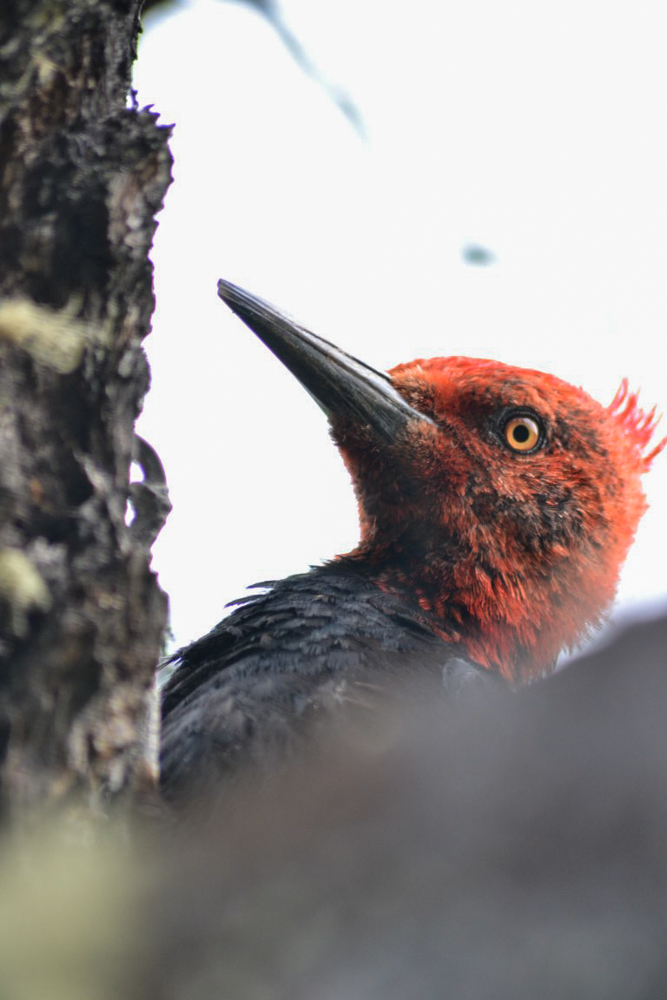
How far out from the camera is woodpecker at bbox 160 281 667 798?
122 inches

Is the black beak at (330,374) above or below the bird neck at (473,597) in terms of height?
above

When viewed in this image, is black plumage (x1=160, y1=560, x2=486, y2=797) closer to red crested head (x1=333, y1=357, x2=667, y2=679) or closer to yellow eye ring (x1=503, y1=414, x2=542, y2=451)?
red crested head (x1=333, y1=357, x2=667, y2=679)

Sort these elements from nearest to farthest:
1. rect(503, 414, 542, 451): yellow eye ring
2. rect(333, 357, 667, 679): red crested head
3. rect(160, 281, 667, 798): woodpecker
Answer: rect(160, 281, 667, 798): woodpecker
rect(333, 357, 667, 679): red crested head
rect(503, 414, 542, 451): yellow eye ring

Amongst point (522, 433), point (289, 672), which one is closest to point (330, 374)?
point (522, 433)

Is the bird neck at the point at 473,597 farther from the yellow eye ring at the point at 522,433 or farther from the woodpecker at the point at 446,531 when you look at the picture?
the yellow eye ring at the point at 522,433

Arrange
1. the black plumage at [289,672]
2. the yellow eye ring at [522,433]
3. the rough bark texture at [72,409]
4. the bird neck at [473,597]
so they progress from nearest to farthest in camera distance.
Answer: the rough bark texture at [72,409], the black plumage at [289,672], the bird neck at [473,597], the yellow eye ring at [522,433]

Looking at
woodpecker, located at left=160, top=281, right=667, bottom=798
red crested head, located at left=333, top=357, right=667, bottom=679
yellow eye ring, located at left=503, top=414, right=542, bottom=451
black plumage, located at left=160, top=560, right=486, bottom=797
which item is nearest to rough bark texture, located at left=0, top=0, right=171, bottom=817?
black plumage, located at left=160, top=560, right=486, bottom=797

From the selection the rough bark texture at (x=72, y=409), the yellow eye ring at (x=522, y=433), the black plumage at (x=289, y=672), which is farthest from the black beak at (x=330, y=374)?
the rough bark texture at (x=72, y=409)

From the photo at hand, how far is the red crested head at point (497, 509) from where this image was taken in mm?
3734

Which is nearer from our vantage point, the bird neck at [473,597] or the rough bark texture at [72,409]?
the rough bark texture at [72,409]

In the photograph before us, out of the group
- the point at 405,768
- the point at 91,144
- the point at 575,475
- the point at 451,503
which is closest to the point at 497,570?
the point at 451,503

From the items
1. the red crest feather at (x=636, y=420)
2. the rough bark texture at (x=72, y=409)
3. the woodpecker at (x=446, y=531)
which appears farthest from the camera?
the red crest feather at (x=636, y=420)

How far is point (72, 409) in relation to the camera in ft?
6.33

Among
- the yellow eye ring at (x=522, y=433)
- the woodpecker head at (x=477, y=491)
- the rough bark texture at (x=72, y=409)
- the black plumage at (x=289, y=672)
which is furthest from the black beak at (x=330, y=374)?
the rough bark texture at (x=72, y=409)
